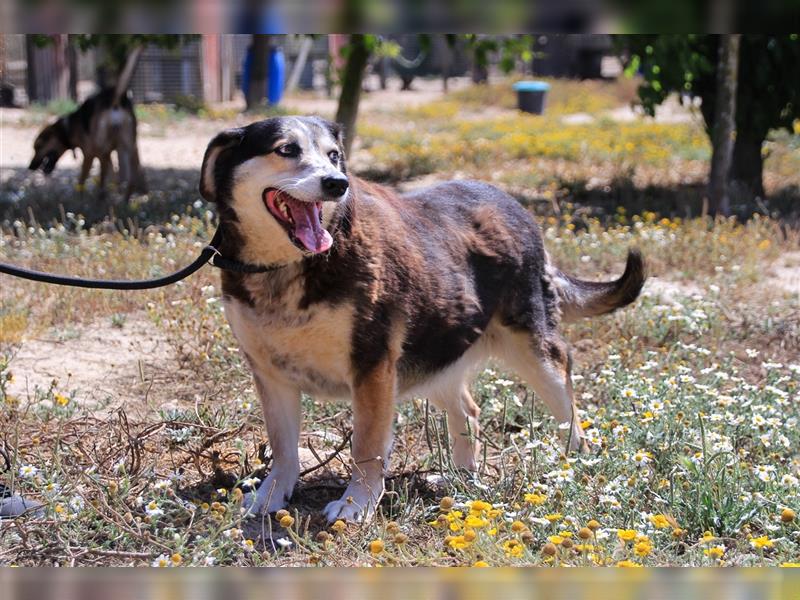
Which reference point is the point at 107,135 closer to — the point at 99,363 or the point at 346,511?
the point at 99,363

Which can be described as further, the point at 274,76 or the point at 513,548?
the point at 274,76

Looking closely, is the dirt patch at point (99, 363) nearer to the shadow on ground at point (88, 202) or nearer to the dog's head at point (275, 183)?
the dog's head at point (275, 183)

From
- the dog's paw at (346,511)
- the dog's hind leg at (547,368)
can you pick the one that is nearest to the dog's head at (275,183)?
the dog's paw at (346,511)

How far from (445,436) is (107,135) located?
851cm

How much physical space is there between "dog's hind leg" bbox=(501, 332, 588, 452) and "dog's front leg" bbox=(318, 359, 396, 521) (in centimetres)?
86

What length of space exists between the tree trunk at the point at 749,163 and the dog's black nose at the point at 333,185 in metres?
9.55

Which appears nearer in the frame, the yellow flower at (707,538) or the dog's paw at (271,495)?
the yellow flower at (707,538)

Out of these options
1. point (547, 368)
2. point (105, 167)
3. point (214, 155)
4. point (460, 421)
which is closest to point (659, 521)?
point (547, 368)

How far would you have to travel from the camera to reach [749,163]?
39.7 feet

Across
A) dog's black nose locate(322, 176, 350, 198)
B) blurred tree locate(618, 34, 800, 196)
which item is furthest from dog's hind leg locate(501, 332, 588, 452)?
blurred tree locate(618, 34, 800, 196)

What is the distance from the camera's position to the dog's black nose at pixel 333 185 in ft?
11.0

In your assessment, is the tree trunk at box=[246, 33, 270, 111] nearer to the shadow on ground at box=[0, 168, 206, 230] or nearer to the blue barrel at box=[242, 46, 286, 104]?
the blue barrel at box=[242, 46, 286, 104]

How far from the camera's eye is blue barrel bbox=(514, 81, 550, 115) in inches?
925

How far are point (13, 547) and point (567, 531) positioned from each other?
1820 mm
